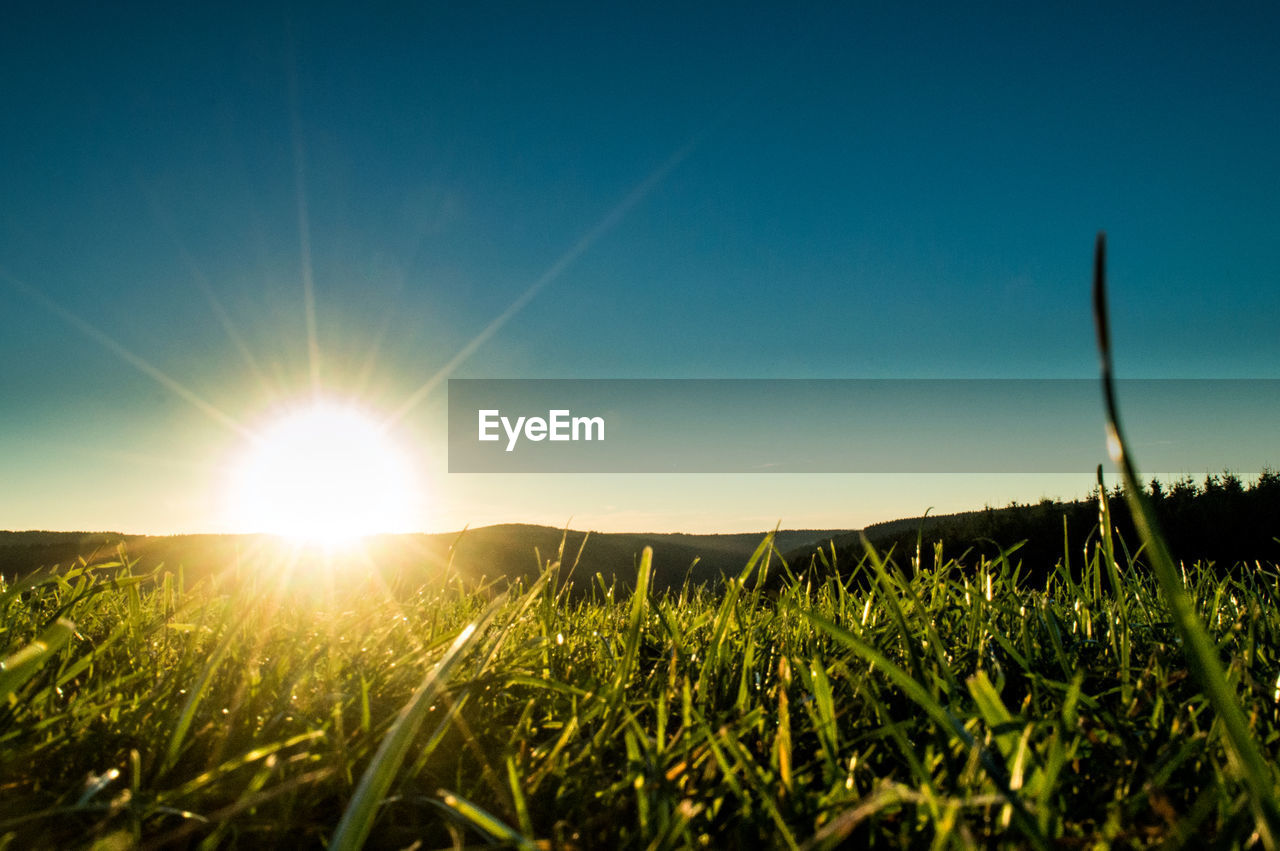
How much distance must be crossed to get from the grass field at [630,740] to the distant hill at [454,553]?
1.09 ft

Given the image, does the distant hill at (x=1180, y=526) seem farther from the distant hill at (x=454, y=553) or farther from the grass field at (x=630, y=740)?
the grass field at (x=630, y=740)

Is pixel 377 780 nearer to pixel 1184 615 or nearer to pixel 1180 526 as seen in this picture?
pixel 1184 615

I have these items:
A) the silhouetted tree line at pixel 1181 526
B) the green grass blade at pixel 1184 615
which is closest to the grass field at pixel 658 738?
the green grass blade at pixel 1184 615

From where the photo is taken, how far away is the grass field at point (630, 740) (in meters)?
0.79

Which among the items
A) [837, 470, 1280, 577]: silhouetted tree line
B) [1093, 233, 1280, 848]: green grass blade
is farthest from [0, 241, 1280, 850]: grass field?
[837, 470, 1280, 577]: silhouetted tree line

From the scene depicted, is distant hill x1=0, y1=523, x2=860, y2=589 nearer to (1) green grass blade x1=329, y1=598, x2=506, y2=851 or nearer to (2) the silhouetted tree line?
(1) green grass blade x1=329, y1=598, x2=506, y2=851

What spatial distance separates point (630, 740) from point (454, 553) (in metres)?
0.82

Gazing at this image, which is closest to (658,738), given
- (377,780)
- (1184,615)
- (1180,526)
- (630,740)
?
(630,740)

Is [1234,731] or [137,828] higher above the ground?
[1234,731]

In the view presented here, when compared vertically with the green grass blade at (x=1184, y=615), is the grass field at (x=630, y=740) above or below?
below

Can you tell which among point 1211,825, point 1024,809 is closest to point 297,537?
point 1024,809

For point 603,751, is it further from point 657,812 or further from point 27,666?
point 27,666

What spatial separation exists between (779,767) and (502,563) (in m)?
26.5

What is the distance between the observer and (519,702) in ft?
4.39
